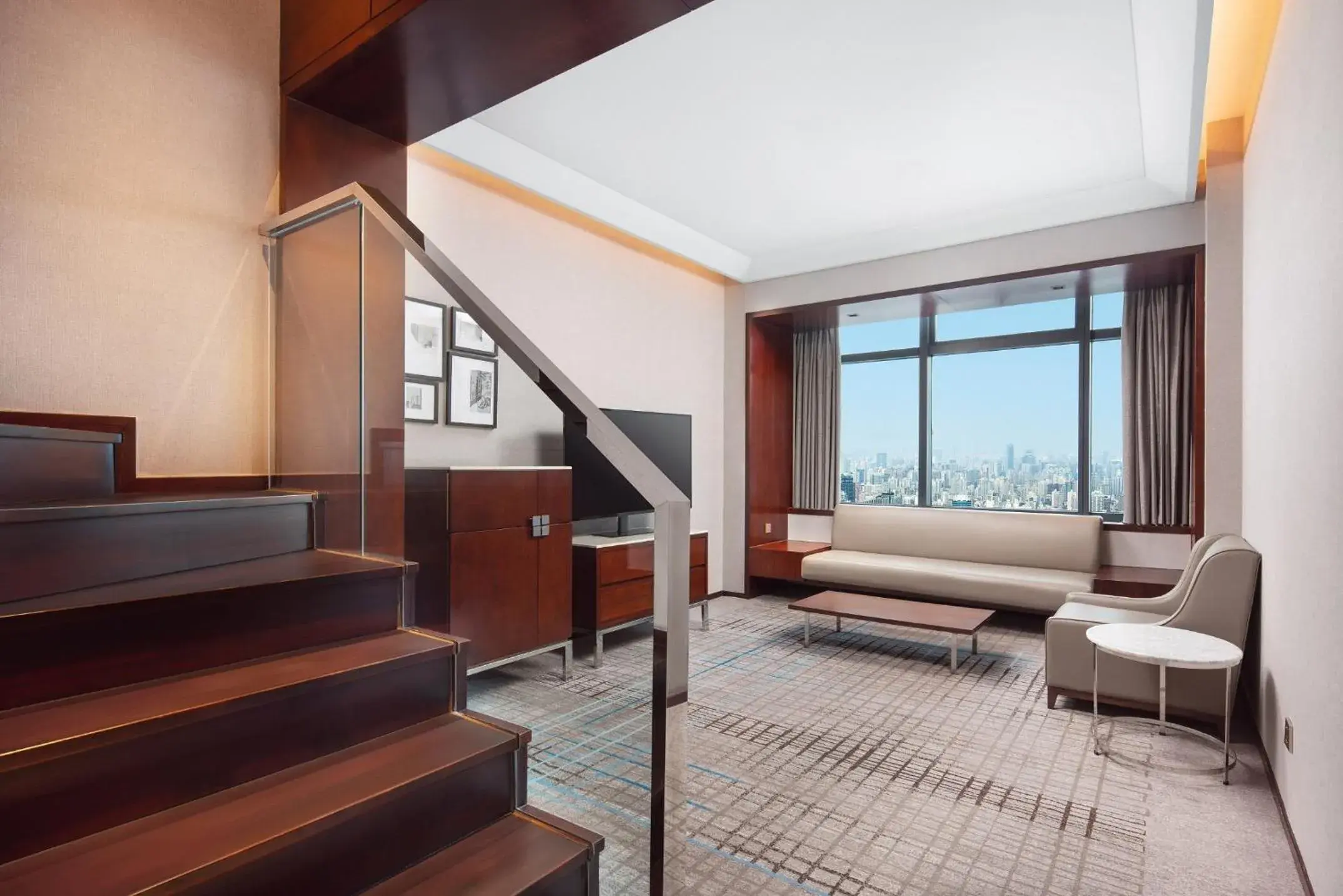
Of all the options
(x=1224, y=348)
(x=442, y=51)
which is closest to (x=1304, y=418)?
(x=1224, y=348)

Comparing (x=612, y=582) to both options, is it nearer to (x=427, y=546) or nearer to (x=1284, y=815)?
(x=427, y=546)

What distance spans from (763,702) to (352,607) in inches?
88.9

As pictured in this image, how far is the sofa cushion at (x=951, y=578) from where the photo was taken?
185 inches

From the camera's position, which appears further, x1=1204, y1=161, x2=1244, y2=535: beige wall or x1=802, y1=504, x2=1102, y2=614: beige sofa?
x1=802, y1=504, x2=1102, y2=614: beige sofa

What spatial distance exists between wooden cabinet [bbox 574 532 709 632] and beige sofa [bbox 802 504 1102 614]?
4.16 metres

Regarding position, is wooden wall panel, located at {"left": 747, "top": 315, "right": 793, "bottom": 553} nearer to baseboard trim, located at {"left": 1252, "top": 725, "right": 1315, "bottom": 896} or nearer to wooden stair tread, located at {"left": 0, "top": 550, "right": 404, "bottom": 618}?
baseboard trim, located at {"left": 1252, "top": 725, "right": 1315, "bottom": 896}

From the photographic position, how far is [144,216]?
212cm

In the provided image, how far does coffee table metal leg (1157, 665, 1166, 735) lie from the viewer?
2.80 m

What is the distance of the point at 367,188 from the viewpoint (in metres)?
1.98

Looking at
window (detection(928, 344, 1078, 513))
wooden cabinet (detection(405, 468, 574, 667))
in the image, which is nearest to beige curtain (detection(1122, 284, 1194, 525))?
window (detection(928, 344, 1078, 513))

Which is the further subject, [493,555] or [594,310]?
[594,310]

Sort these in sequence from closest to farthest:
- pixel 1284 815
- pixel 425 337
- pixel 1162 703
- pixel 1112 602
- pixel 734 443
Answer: pixel 425 337 → pixel 1284 815 → pixel 1162 703 → pixel 1112 602 → pixel 734 443

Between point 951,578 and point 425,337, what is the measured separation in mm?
4340

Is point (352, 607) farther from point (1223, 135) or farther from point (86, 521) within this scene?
point (1223, 135)
